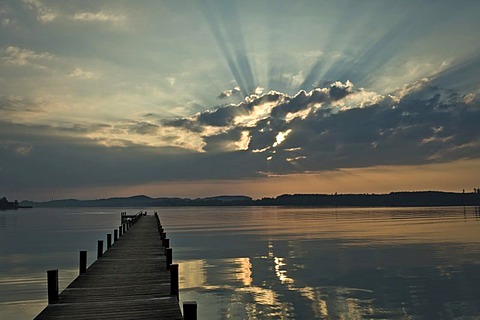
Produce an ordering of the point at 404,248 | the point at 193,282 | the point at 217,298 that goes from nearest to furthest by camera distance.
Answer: the point at 217,298, the point at 193,282, the point at 404,248

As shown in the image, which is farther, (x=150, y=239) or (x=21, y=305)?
(x=150, y=239)

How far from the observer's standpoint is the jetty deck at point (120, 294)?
1341 centimetres

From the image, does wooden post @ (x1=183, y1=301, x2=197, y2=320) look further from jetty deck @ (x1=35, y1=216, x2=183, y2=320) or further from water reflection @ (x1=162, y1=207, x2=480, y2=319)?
water reflection @ (x1=162, y1=207, x2=480, y2=319)

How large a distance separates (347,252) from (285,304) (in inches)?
866

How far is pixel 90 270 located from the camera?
2155 cm

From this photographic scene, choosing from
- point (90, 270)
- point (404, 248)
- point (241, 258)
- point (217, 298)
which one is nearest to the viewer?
point (90, 270)

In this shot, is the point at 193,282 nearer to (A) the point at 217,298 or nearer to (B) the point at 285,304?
(A) the point at 217,298

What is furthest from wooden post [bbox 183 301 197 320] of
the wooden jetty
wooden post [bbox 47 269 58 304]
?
wooden post [bbox 47 269 58 304]

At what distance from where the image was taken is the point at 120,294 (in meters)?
16.0

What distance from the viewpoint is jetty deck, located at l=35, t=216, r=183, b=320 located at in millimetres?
13414

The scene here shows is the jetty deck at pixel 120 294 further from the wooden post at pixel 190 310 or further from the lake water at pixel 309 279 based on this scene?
the lake water at pixel 309 279

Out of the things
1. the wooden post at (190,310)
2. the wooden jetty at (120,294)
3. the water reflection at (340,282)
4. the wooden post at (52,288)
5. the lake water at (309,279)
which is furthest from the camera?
the lake water at (309,279)

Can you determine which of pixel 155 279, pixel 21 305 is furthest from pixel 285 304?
pixel 21 305

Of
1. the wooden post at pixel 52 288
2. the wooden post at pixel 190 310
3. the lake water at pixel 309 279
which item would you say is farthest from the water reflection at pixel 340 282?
the wooden post at pixel 190 310
